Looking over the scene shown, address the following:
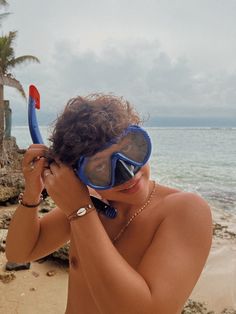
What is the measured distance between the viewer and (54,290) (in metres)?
4.12

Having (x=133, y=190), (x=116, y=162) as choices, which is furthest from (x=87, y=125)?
(x=133, y=190)

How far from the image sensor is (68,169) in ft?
4.05

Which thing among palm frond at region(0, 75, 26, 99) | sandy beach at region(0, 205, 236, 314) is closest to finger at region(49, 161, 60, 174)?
sandy beach at region(0, 205, 236, 314)

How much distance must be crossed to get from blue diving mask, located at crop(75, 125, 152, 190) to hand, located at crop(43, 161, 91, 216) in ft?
0.09

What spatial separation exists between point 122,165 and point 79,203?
198mm

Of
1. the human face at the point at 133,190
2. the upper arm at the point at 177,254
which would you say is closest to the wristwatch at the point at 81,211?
the human face at the point at 133,190

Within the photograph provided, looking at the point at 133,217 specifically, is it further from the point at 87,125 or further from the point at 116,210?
the point at 87,125

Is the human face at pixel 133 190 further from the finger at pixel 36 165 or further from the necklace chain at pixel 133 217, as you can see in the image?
the finger at pixel 36 165

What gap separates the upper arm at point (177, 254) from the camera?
1.13 metres

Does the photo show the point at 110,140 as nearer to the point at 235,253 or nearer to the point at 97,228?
the point at 97,228

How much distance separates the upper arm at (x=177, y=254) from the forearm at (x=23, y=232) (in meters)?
0.62

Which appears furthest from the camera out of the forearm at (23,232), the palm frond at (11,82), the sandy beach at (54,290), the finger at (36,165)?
the palm frond at (11,82)

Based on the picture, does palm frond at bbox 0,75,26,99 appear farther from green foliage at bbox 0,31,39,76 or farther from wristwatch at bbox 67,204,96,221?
wristwatch at bbox 67,204,96,221

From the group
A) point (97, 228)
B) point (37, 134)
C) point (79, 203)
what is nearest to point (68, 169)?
point (79, 203)
